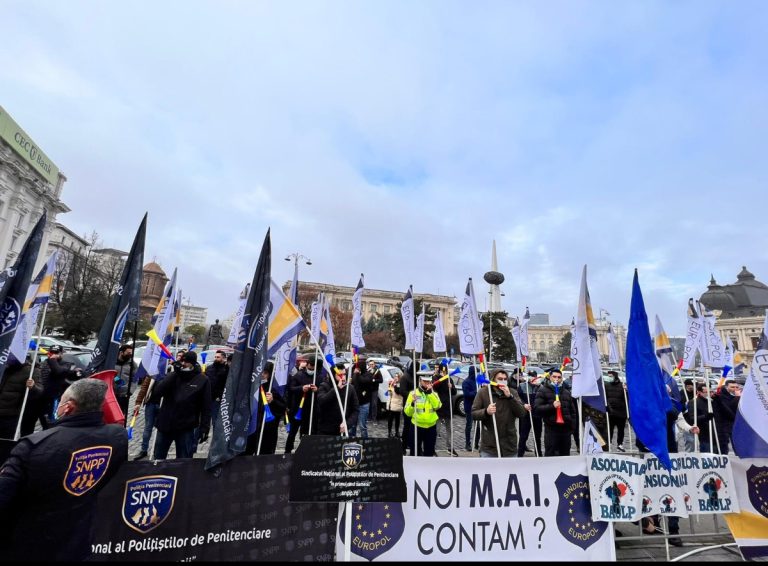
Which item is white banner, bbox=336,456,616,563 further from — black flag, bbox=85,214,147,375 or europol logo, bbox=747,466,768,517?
black flag, bbox=85,214,147,375

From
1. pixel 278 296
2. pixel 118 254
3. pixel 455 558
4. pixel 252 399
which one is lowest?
pixel 455 558

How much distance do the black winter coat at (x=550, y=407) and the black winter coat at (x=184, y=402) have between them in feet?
17.5

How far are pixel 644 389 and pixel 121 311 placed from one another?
6.33 m

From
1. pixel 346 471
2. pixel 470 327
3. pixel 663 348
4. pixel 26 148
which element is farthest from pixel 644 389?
pixel 26 148

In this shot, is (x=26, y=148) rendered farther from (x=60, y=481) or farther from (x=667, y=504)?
(x=667, y=504)

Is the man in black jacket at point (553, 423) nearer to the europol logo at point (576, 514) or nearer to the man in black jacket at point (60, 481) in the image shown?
the europol logo at point (576, 514)

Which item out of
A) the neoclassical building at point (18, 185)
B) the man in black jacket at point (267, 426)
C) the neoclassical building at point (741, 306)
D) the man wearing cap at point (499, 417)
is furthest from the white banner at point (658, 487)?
the neoclassical building at point (741, 306)

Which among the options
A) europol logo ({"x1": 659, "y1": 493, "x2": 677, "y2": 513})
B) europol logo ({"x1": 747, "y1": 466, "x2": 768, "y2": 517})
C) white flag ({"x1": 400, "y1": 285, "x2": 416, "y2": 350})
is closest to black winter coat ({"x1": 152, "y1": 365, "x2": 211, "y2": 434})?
white flag ({"x1": 400, "y1": 285, "x2": 416, "y2": 350})

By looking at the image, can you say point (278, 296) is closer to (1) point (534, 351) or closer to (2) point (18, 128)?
(2) point (18, 128)

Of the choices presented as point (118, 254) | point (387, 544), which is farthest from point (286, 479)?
point (118, 254)

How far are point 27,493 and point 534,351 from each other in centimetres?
13679

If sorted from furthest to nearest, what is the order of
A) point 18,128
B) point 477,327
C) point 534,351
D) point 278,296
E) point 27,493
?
point 534,351 → point 18,128 → point 477,327 → point 278,296 → point 27,493

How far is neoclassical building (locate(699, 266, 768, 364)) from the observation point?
70625mm

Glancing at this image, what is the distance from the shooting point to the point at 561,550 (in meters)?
4.21
